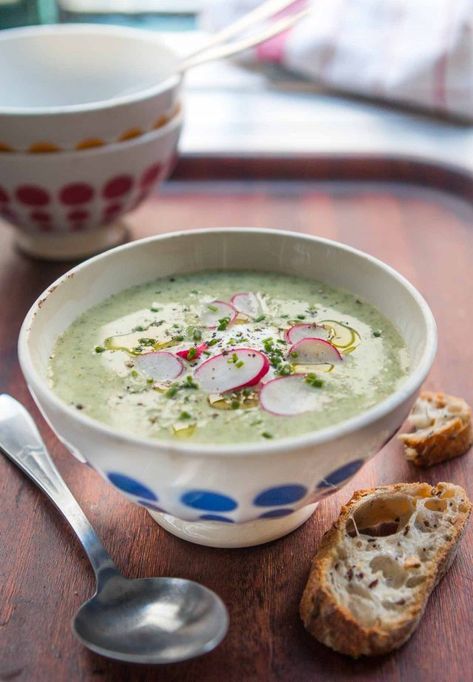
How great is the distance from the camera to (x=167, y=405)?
3.84 ft

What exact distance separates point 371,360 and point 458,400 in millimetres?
302

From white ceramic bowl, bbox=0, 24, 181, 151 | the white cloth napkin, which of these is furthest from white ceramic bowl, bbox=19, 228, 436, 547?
the white cloth napkin

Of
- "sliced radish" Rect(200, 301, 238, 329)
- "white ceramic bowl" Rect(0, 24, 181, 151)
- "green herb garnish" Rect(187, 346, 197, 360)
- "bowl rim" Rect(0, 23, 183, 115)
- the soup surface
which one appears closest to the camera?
the soup surface

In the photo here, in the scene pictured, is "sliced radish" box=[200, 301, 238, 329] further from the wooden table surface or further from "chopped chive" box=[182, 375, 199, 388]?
the wooden table surface

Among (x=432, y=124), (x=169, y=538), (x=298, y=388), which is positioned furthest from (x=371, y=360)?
(x=432, y=124)

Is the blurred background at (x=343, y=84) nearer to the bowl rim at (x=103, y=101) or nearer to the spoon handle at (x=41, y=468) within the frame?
the bowl rim at (x=103, y=101)

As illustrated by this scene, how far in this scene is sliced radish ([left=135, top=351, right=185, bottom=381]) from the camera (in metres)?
1.23

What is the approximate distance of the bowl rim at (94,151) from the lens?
1856mm

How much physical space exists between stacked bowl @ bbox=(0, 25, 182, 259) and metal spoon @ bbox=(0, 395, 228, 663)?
936 mm

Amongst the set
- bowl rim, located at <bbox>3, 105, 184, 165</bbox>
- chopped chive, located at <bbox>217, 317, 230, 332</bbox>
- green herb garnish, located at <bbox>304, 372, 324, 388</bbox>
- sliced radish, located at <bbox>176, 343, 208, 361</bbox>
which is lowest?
bowl rim, located at <bbox>3, 105, 184, 165</bbox>

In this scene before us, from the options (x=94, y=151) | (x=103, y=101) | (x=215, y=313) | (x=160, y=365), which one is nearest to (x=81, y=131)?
(x=94, y=151)

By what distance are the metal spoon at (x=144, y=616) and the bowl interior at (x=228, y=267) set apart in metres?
0.31

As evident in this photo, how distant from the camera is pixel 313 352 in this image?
1268 millimetres

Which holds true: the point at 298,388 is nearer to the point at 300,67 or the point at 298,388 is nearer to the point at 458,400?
the point at 458,400
